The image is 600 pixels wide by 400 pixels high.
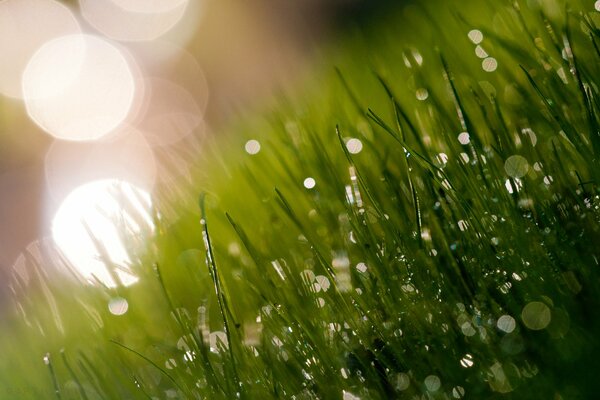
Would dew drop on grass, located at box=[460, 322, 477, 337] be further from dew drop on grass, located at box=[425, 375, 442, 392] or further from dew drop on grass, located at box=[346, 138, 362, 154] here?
dew drop on grass, located at box=[346, 138, 362, 154]

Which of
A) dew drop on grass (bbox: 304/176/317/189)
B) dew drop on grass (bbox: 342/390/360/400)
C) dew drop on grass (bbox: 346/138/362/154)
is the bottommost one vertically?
dew drop on grass (bbox: 342/390/360/400)

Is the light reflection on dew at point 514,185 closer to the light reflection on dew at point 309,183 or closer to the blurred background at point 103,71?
the light reflection on dew at point 309,183

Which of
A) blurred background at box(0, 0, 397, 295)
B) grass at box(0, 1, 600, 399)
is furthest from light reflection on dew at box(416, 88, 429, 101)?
blurred background at box(0, 0, 397, 295)

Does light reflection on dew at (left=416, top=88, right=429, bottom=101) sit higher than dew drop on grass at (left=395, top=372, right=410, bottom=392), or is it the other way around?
light reflection on dew at (left=416, top=88, right=429, bottom=101)

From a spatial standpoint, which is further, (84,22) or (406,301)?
(84,22)

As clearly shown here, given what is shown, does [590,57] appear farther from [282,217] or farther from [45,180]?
[45,180]

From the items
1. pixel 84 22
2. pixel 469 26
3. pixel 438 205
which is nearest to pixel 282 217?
pixel 438 205

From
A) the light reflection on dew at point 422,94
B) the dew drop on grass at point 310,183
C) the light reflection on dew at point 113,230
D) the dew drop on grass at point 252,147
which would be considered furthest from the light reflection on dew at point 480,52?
the light reflection on dew at point 113,230
